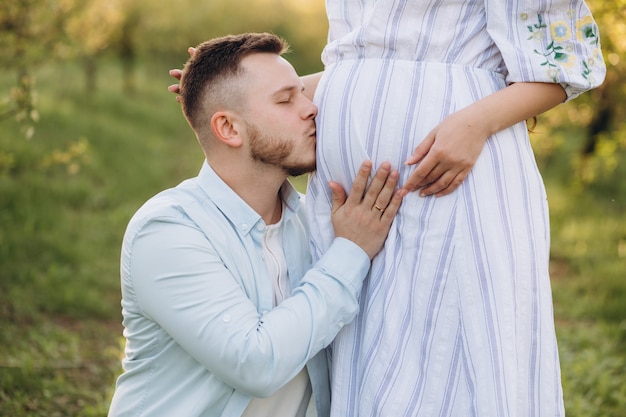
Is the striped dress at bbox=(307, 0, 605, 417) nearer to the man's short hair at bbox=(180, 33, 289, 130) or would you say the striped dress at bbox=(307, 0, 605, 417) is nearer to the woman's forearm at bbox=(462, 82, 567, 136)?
the woman's forearm at bbox=(462, 82, 567, 136)

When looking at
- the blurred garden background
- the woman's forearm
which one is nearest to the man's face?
the woman's forearm

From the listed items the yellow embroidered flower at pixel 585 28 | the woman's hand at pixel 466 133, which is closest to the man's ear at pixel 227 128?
the woman's hand at pixel 466 133

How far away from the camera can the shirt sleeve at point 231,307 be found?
2039 millimetres

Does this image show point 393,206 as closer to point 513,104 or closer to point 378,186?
point 378,186

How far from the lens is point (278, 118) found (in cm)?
229

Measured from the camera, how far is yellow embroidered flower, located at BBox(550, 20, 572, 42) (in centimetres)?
202

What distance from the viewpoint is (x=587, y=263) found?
264 inches

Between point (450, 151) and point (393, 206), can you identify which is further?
point (393, 206)

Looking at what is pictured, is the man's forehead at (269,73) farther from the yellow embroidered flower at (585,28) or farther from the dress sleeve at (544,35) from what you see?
the yellow embroidered flower at (585,28)

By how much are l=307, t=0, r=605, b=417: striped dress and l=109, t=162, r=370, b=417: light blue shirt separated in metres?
0.15

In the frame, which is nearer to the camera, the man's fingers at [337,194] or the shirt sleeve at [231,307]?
the shirt sleeve at [231,307]

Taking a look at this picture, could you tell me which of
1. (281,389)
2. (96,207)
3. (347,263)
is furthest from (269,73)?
(96,207)

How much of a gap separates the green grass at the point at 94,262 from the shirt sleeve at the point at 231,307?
1.84 meters

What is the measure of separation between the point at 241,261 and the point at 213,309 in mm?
229
